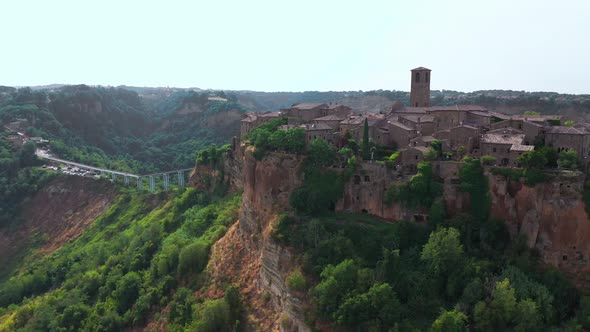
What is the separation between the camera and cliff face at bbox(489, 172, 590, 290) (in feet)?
117

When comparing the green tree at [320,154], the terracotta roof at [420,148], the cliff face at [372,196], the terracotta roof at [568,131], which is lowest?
the cliff face at [372,196]

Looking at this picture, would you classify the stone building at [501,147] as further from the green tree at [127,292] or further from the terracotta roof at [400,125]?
the green tree at [127,292]

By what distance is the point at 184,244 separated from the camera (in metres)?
56.1

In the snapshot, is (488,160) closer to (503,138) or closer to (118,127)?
(503,138)

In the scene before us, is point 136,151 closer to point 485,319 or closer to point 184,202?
point 184,202

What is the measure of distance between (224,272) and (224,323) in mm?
6930

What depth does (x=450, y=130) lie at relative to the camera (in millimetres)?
46000

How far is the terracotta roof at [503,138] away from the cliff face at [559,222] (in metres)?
4.28

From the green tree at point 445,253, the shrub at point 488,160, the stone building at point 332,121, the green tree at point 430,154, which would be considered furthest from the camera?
the stone building at point 332,121

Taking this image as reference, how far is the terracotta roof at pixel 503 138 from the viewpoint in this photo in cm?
4066

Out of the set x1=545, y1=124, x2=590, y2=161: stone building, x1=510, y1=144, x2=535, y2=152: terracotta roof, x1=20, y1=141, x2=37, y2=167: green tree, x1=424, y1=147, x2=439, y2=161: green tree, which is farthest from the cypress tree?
x1=20, y1=141, x2=37, y2=167: green tree

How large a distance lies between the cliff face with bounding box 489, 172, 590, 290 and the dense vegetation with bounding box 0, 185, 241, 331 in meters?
24.7

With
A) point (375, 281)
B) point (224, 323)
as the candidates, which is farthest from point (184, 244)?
point (375, 281)

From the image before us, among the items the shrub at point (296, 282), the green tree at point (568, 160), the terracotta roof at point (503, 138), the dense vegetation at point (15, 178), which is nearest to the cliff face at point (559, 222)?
the green tree at point (568, 160)
